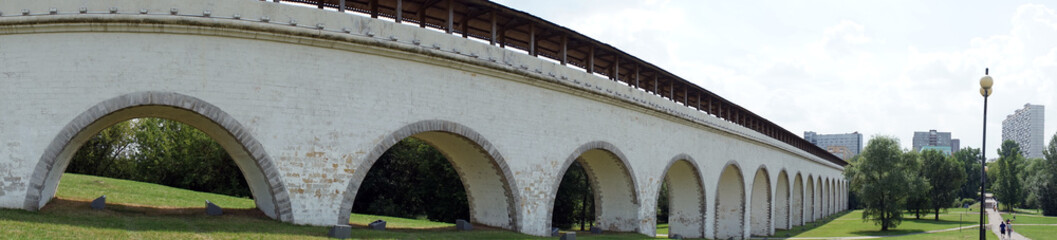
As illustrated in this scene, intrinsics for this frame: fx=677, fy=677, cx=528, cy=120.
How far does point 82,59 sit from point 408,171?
26.7 metres

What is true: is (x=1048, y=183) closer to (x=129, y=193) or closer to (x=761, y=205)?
(x=761, y=205)

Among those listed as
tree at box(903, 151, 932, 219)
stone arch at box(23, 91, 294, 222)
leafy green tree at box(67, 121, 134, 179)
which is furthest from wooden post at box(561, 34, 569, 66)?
tree at box(903, 151, 932, 219)

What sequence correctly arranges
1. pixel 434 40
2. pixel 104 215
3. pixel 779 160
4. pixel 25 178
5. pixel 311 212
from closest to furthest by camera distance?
pixel 25 178 < pixel 104 215 < pixel 311 212 < pixel 434 40 < pixel 779 160

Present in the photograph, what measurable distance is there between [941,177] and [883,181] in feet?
60.8

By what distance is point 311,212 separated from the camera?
41.8ft

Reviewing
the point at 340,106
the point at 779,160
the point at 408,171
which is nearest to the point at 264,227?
the point at 340,106

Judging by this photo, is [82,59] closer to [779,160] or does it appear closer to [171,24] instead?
[171,24]

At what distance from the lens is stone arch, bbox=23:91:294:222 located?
36.1ft

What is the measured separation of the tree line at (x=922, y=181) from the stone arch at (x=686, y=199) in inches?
695

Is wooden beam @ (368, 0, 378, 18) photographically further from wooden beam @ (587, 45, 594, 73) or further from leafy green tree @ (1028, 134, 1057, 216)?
leafy green tree @ (1028, 134, 1057, 216)

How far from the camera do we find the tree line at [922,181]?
38594 millimetres

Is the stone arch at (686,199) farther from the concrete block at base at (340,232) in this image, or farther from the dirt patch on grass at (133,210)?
the dirt patch on grass at (133,210)

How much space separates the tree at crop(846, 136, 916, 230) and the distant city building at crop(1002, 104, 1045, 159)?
404ft

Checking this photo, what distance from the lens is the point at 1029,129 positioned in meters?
141
